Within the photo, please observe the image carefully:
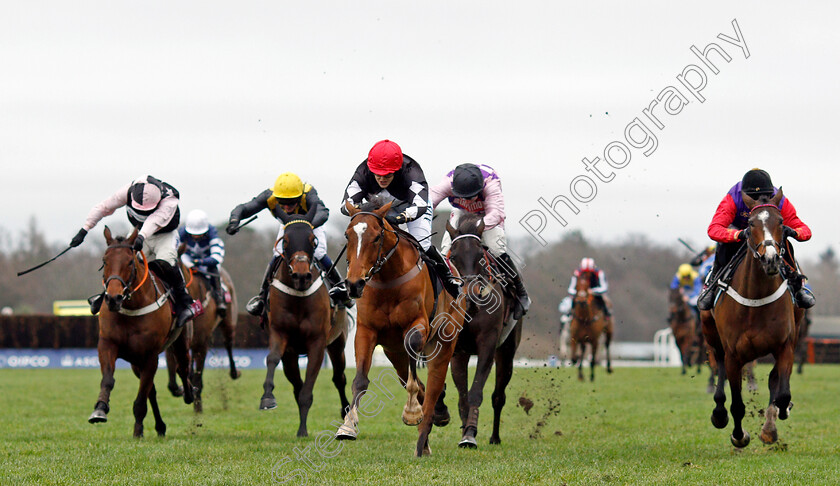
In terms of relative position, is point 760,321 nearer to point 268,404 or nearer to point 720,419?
point 720,419

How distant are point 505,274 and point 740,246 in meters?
2.21

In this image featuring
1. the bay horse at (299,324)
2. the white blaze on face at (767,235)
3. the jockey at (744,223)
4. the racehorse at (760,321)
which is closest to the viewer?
the white blaze on face at (767,235)

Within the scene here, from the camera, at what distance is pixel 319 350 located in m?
10.8

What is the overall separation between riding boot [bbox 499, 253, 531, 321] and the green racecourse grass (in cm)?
91

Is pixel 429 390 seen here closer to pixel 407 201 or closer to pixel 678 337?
pixel 407 201

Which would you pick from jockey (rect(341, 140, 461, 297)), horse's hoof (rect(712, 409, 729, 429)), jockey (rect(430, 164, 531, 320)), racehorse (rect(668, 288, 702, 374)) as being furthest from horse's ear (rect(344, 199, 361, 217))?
racehorse (rect(668, 288, 702, 374))

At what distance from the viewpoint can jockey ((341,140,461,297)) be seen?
8539 millimetres

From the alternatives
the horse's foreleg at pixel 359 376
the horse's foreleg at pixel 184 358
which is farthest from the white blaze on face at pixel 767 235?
the horse's foreleg at pixel 184 358

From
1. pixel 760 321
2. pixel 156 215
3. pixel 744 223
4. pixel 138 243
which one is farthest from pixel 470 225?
pixel 156 215

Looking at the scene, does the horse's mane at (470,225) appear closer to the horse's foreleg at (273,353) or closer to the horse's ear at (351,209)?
the horse's ear at (351,209)

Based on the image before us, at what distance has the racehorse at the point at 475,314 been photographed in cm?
921

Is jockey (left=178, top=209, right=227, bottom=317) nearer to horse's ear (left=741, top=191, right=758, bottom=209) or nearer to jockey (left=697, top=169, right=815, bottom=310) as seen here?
jockey (left=697, top=169, right=815, bottom=310)

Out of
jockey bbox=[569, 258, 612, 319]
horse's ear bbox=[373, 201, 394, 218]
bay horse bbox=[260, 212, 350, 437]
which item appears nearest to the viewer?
horse's ear bbox=[373, 201, 394, 218]

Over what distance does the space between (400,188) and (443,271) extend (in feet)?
2.75
